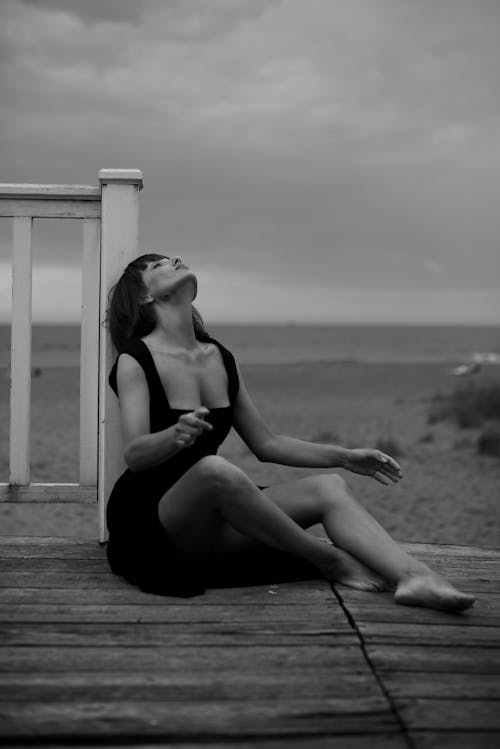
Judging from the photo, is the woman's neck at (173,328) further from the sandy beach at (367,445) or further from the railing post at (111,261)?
the sandy beach at (367,445)

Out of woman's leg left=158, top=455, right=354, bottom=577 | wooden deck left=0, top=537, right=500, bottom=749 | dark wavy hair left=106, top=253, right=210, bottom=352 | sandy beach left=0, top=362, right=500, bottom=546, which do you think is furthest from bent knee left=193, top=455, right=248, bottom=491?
sandy beach left=0, top=362, right=500, bottom=546

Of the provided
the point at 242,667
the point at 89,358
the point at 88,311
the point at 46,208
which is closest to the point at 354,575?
the point at 242,667

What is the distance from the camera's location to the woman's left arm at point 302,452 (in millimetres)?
3012

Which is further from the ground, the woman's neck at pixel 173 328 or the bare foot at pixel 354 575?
the woman's neck at pixel 173 328

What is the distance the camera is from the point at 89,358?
136 inches

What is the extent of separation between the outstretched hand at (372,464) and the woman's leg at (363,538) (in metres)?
0.09

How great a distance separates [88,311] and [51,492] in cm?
79

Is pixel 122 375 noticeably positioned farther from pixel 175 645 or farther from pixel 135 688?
pixel 135 688

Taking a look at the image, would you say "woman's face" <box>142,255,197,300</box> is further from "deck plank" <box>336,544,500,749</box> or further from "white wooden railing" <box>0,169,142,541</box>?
"deck plank" <box>336,544,500,749</box>

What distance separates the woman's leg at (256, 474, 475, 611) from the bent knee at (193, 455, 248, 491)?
0.44m

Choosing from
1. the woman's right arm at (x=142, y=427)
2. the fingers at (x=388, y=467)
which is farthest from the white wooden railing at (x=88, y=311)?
the fingers at (x=388, y=467)

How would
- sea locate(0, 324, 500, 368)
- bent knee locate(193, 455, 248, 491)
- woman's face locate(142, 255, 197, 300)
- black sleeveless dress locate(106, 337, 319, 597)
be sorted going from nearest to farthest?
bent knee locate(193, 455, 248, 491) → black sleeveless dress locate(106, 337, 319, 597) → woman's face locate(142, 255, 197, 300) → sea locate(0, 324, 500, 368)

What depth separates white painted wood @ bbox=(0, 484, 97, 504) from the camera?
11.2 feet

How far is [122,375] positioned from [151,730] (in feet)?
4.80
